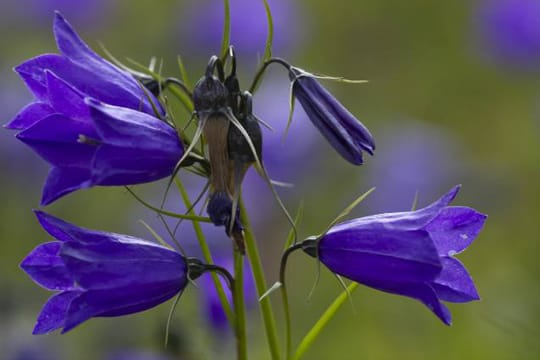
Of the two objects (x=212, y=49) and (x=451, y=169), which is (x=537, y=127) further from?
(x=212, y=49)

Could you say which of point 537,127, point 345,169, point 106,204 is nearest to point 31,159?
point 106,204

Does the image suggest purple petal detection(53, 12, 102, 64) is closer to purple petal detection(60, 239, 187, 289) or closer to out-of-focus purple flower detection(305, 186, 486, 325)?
purple petal detection(60, 239, 187, 289)

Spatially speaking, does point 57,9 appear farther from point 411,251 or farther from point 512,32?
point 411,251

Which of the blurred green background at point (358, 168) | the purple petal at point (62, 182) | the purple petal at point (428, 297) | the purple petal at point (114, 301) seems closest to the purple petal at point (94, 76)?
the purple petal at point (62, 182)

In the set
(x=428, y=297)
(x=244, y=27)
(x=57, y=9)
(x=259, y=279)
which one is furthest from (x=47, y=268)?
(x=57, y=9)

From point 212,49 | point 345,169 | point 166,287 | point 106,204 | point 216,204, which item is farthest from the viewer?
point 212,49

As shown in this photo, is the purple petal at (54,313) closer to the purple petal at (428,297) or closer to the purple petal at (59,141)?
the purple petal at (59,141)

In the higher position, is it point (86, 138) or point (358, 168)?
point (86, 138)
